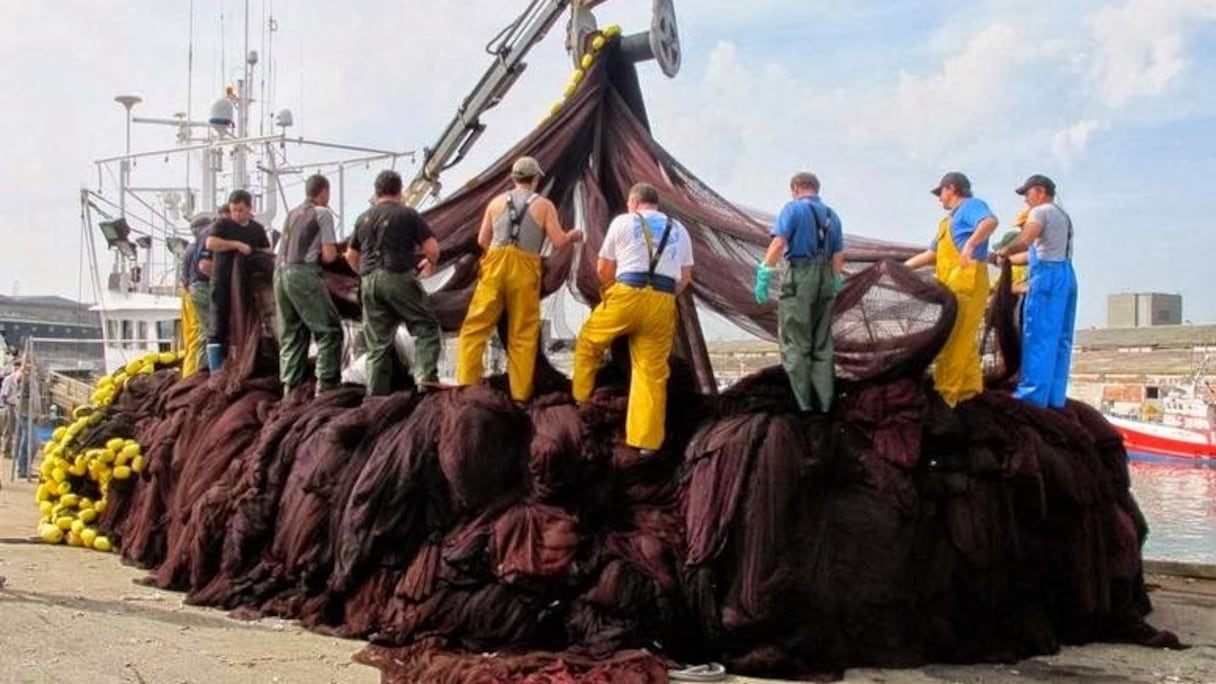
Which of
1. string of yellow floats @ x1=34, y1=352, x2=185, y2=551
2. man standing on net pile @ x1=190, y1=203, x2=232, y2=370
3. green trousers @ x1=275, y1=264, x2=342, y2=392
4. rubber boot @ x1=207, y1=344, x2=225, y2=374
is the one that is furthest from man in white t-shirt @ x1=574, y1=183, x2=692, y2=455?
string of yellow floats @ x1=34, y1=352, x2=185, y2=551

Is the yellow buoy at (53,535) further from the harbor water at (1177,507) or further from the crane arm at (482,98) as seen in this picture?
the harbor water at (1177,507)

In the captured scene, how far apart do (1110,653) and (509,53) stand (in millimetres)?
9700

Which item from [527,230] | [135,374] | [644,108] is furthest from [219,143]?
[527,230]

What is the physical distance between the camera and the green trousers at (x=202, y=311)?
10.8m

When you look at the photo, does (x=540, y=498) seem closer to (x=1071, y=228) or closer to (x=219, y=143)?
(x=1071, y=228)

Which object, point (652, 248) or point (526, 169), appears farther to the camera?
point (526, 169)

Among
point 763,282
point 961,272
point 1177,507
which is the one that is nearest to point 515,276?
point 763,282

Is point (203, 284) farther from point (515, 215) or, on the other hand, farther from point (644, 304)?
point (644, 304)

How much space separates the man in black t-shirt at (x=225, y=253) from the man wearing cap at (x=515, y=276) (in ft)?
10.3

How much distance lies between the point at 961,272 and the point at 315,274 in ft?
15.4

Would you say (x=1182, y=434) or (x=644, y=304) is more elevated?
(x=644, y=304)

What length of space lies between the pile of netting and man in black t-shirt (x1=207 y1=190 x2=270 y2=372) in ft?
6.80

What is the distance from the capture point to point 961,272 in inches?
311

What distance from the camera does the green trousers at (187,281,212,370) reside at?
10.8 m
